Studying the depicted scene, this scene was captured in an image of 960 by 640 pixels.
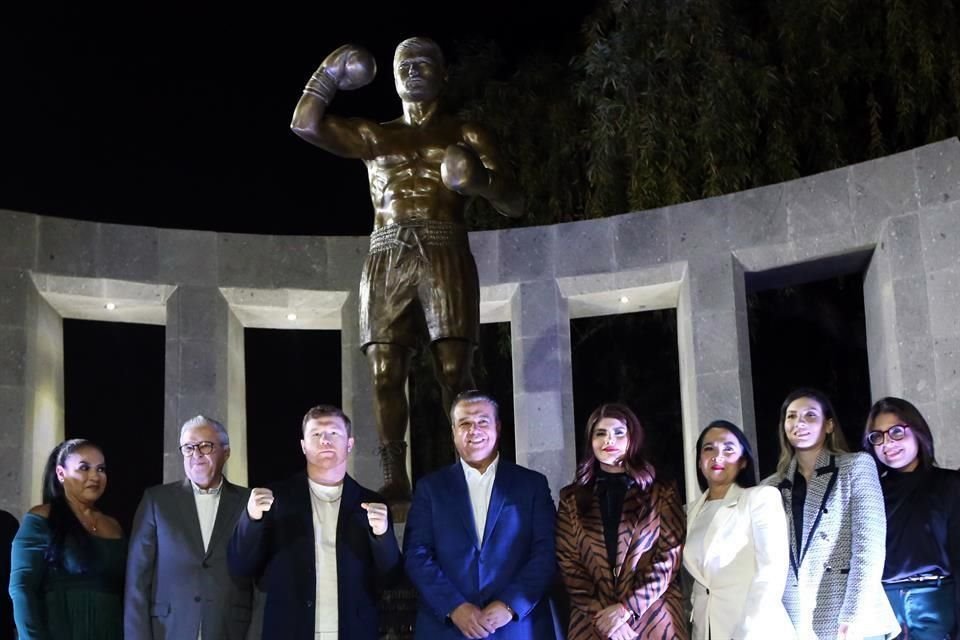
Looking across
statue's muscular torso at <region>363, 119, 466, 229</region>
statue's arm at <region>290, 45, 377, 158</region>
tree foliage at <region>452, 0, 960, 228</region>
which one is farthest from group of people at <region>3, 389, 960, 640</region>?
tree foliage at <region>452, 0, 960, 228</region>

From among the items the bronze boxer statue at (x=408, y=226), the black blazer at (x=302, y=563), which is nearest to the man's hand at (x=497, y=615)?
the black blazer at (x=302, y=563)

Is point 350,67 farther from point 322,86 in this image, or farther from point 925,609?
point 925,609

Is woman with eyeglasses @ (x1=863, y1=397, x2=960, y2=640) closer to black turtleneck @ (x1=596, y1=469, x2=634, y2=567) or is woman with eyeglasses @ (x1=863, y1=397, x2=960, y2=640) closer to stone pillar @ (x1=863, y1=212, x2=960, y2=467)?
black turtleneck @ (x1=596, y1=469, x2=634, y2=567)

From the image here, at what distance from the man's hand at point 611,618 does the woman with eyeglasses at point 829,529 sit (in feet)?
2.25

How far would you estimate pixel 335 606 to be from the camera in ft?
16.8

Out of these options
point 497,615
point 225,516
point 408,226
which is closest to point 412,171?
point 408,226

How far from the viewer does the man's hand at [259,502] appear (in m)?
4.99

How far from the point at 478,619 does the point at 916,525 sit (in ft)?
5.68

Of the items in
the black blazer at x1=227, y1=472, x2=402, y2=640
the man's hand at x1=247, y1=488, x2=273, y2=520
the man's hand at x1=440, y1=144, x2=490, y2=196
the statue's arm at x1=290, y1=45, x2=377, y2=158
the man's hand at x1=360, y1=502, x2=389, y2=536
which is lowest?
the black blazer at x1=227, y1=472, x2=402, y2=640

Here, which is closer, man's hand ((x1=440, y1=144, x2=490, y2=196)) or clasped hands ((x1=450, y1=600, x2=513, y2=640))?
clasped hands ((x1=450, y1=600, x2=513, y2=640))

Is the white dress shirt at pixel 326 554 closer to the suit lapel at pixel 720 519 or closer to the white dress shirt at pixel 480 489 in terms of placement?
the white dress shirt at pixel 480 489

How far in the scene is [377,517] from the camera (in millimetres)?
5035

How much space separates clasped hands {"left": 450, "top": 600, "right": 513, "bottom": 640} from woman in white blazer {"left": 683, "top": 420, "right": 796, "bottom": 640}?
756mm

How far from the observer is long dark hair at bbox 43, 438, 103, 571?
211 inches
